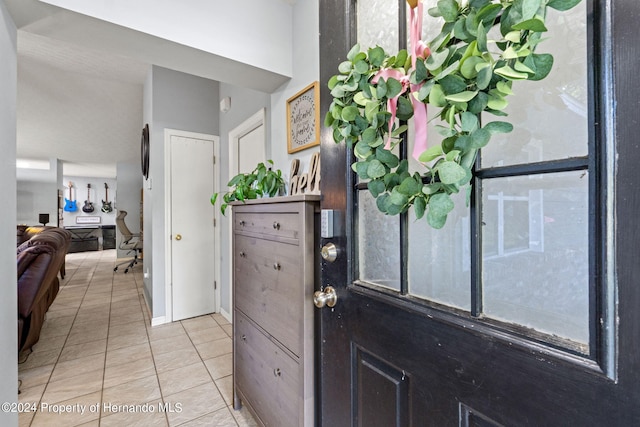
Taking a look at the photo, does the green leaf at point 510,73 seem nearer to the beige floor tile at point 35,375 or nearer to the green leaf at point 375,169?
the green leaf at point 375,169

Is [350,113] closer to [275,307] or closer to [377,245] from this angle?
[377,245]

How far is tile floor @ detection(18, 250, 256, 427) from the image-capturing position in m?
1.65

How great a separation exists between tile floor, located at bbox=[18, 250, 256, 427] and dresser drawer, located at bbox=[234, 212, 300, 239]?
112cm

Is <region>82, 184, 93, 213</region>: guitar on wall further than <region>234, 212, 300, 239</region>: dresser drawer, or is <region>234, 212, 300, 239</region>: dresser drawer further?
<region>82, 184, 93, 213</region>: guitar on wall

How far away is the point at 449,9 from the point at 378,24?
0.35 m

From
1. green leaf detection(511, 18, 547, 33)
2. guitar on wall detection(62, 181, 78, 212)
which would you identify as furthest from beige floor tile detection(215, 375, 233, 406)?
guitar on wall detection(62, 181, 78, 212)

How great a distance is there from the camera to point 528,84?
534 millimetres

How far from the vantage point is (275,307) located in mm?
1258

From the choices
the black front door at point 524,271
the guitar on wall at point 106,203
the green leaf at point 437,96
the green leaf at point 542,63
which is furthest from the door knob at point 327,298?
the guitar on wall at point 106,203

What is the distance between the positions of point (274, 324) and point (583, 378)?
1.07 meters

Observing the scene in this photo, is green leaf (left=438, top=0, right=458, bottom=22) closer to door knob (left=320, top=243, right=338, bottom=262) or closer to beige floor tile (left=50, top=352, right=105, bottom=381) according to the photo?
door knob (left=320, top=243, right=338, bottom=262)

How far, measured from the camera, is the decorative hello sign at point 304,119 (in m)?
1.67

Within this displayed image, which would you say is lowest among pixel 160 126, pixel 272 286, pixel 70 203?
pixel 272 286

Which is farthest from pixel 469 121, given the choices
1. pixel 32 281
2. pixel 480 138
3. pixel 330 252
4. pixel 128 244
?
pixel 128 244
